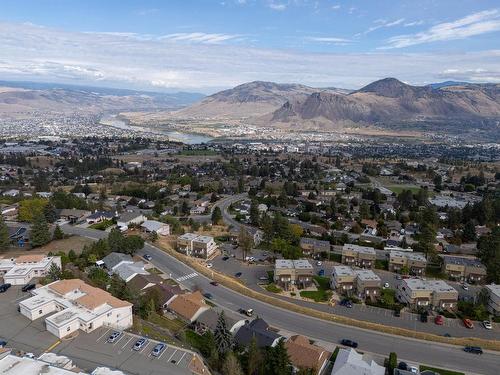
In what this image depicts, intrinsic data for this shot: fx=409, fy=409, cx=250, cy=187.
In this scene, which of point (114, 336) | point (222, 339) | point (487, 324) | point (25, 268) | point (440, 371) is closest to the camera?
point (222, 339)

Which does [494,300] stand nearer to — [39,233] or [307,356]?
[307,356]

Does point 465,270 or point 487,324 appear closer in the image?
point 487,324

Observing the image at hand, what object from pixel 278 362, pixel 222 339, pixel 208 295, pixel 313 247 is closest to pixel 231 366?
pixel 222 339

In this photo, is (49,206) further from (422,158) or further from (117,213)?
(422,158)

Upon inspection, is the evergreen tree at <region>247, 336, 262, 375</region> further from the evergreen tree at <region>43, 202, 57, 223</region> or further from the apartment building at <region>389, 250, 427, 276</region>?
the evergreen tree at <region>43, 202, 57, 223</region>

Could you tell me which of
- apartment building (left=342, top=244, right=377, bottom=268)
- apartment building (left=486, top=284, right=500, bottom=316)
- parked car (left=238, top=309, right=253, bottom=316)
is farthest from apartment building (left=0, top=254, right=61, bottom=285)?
apartment building (left=486, top=284, right=500, bottom=316)

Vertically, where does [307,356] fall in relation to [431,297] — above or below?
above

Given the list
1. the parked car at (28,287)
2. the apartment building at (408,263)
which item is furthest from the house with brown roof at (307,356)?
the parked car at (28,287)
